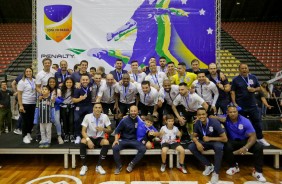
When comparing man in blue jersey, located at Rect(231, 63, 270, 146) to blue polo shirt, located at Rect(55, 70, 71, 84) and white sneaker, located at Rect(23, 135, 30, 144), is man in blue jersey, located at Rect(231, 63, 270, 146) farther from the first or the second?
white sneaker, located at Rect(23, 135, 30, 144)

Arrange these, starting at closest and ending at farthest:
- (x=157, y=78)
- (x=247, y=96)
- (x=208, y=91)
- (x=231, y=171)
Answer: (x=231, y=171)
(x=247, y=96)
(x=208, y=91)
(x=157, y=78)

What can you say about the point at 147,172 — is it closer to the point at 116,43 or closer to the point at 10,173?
the point at 10,173

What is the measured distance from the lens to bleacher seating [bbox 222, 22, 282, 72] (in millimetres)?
12375

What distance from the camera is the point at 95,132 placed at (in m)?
4.18

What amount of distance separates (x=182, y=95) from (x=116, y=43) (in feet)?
9.56

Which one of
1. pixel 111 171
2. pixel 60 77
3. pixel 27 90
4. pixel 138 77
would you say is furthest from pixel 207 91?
pixel 27 90

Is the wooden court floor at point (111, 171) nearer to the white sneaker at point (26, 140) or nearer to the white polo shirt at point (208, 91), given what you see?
the white sneaker at point (26, 140)

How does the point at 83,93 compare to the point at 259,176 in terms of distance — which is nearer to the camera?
the point at 259,176

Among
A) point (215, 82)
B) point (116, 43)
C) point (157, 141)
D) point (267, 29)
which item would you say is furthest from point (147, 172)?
point (267, 29)

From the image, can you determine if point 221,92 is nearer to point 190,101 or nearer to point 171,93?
point 190,101

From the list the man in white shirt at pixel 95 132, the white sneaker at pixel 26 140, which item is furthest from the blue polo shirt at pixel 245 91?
the white sneaker at pixel 26 140

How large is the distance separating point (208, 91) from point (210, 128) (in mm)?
855

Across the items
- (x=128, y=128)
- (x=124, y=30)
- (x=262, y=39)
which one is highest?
(x=262, y=39)

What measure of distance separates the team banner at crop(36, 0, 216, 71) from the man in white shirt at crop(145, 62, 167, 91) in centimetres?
186
